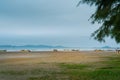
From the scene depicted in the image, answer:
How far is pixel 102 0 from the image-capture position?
19.0m

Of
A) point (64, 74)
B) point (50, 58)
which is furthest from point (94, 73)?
point (50, 58)

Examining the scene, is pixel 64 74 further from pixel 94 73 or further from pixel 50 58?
pixel 50 58

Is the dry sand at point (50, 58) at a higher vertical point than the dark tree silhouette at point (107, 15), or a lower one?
lower

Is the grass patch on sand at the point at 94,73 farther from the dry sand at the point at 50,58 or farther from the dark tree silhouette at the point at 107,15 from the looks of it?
the dry sand at the point at 50,58

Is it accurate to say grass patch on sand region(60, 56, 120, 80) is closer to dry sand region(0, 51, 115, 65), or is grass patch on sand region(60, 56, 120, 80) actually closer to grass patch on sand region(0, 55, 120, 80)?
grass patch on sand region(0, 55, 120, 80)

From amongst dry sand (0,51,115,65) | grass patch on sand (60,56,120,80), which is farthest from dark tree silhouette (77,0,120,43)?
dry sand (0,51,115,65)

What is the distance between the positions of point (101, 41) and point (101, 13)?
4.60 meters

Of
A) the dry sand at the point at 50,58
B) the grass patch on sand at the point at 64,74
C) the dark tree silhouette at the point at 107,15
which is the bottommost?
the grass patch on sand at the point at 64,74

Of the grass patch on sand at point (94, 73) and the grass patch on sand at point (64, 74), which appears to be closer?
the grass patch on sand at point (94, 73)

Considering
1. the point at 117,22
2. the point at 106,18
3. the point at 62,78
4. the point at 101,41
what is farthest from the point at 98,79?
the point at 101,41

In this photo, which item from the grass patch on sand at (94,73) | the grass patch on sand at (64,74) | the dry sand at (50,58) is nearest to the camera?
the grass patch on sand at (94,73)

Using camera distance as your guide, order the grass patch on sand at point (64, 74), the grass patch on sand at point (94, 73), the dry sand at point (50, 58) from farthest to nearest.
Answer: the dry sand at point (50, 58)
the grass patch on sand at point (64, 74)
the grass patch on sand at point (94, 73)

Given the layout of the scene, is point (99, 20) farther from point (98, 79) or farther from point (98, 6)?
point (98, 79)

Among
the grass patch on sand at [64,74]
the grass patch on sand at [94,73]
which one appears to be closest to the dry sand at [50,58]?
the grass patch on sand at [64,74]
